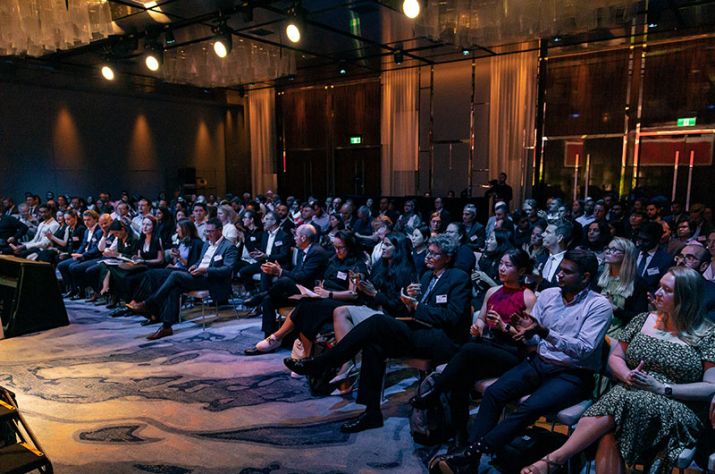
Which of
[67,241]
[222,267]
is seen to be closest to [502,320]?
[222,267]

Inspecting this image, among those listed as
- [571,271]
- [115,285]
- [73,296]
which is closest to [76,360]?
[115,285]

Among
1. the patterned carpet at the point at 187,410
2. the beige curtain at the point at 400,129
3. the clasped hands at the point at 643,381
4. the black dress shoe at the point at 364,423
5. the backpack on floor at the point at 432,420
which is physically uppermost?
the beige curtain at the point at 400,129

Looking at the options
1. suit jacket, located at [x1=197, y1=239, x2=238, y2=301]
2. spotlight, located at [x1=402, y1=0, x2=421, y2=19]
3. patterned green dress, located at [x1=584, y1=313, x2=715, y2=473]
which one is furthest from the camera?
spotlight, located at [x1=402, y1=0, x2=421, y2=19]

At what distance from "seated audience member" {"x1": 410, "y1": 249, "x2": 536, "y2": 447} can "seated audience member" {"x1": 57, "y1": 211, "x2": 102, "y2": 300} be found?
18.6 ft

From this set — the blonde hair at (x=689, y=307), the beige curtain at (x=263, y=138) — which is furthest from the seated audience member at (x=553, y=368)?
the beige curtain at (x=263, y=138)

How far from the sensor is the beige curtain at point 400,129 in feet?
47.0

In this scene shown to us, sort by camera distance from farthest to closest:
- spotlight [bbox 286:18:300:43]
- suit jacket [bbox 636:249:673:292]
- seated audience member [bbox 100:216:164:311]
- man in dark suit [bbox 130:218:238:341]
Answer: spotlight [bbox 286:18:300:43], seated audience member [bbox 100:216:164:311], man in dark suit [bbox 130:218:238:341], suit jacket [bbox 636:249:673:292]

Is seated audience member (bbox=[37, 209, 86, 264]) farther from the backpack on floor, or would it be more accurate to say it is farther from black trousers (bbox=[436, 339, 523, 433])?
black trousers (bbox=[436, 339, 523, 433])

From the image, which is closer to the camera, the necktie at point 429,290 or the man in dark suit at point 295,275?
the necktie at point 429,290

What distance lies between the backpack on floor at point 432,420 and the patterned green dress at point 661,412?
0.86 meters

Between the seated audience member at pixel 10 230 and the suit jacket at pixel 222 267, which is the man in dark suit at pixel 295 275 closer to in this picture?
the suit jacket at pixel 222 267

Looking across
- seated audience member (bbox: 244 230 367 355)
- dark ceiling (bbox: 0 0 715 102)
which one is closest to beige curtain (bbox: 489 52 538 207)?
dark ceiling (bbox: 0 0 715 102)

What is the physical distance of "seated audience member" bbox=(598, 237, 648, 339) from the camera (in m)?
3.47

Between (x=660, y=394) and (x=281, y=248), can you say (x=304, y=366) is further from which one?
(x=281, y=248)
